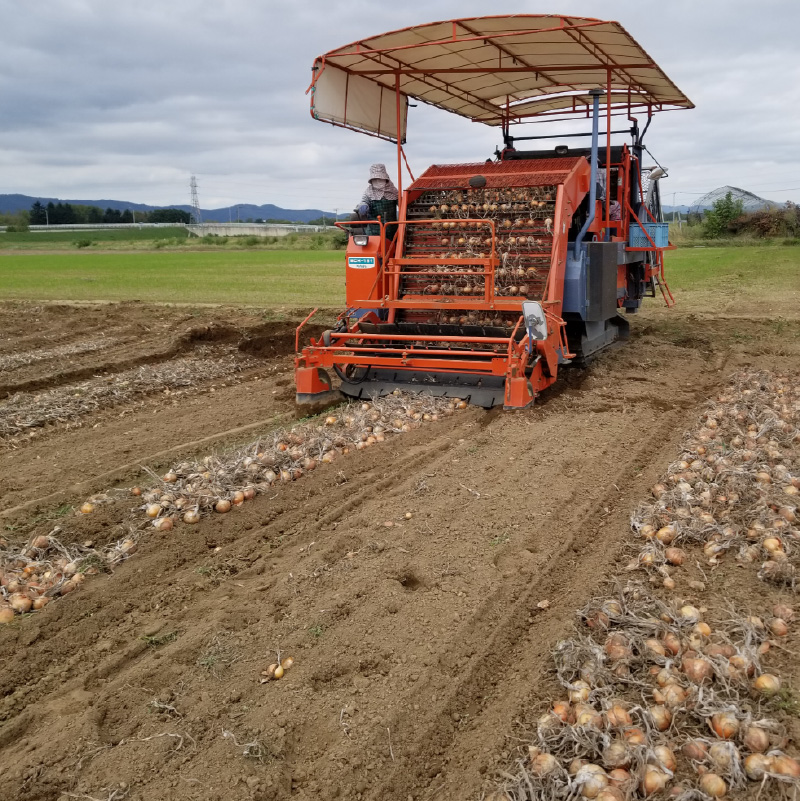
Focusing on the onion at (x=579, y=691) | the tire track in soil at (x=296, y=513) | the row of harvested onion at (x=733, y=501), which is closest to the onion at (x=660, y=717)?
the onion at (x=579, y=691)

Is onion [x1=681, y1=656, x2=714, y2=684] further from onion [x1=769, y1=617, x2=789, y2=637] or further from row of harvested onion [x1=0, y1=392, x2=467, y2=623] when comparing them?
row of harvested onion [x1=0, y1=392, x2=467, y2=623]

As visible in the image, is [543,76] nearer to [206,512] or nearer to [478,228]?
[478,228]

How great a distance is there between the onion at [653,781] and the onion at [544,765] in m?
0.29

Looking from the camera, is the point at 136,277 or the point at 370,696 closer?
the point at 370,696

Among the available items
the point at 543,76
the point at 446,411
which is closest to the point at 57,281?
the point at 543,76

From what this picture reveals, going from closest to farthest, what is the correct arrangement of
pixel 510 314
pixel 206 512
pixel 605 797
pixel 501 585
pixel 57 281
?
pixel 605 797 < pixel 501 585 < pixel 206 512 < pixel 510 314 < pixel 57 281

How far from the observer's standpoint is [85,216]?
10512 centimetres

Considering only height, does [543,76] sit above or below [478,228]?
above

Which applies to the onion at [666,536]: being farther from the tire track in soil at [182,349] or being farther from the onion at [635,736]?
the tire track in soil at [182,349]

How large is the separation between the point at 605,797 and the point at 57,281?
27.2 m

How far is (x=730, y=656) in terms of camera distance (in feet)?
9.93

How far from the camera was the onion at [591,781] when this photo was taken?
242 centimetres

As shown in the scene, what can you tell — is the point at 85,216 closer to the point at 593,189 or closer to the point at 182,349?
the point at 182,349

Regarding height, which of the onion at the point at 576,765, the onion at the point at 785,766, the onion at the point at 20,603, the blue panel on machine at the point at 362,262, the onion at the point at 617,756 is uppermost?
the blue panel on machine at the point at 362,262
